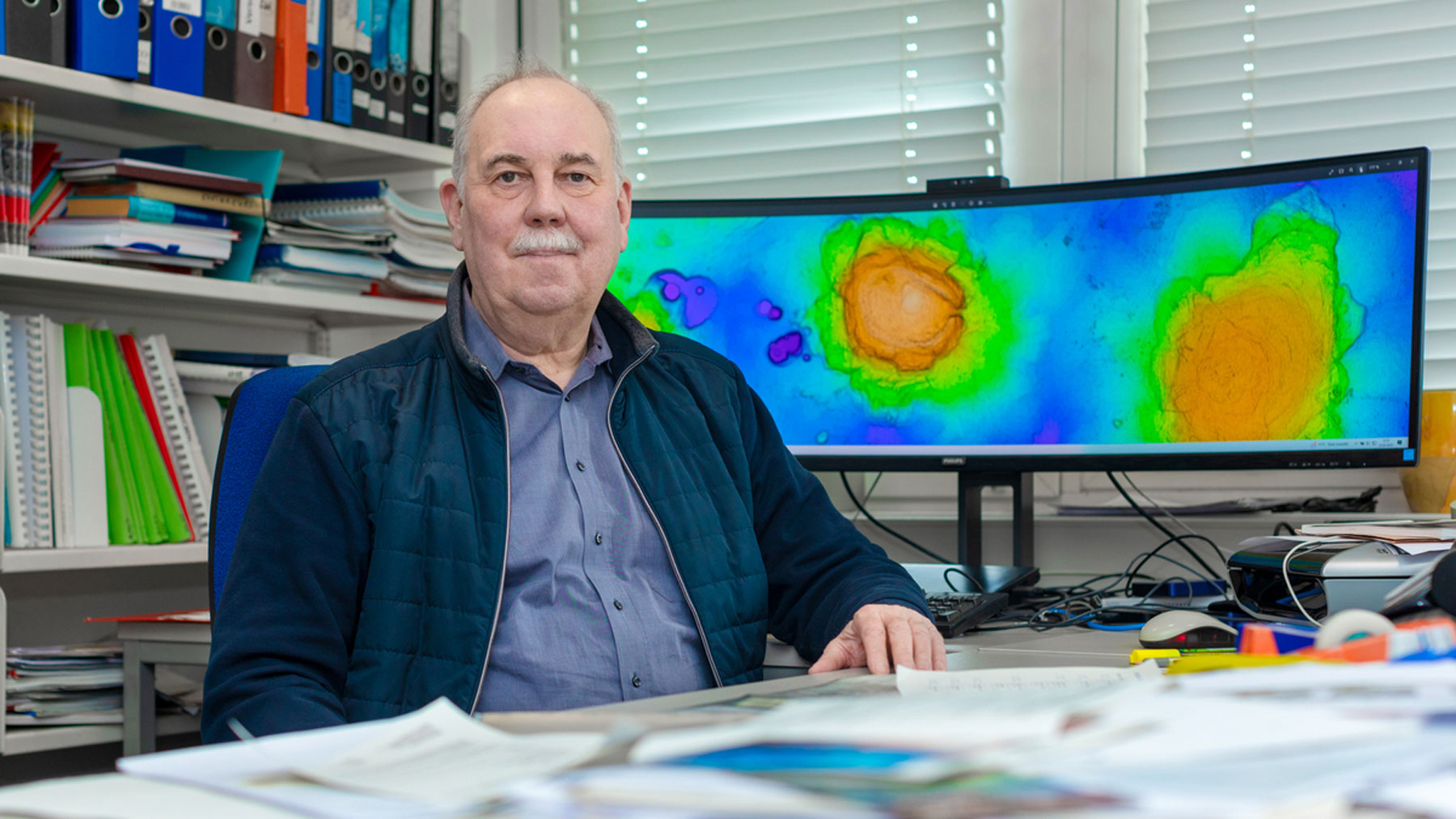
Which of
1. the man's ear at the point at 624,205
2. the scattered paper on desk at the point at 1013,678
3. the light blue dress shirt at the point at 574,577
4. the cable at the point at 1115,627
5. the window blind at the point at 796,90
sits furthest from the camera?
the window blind at the point at 796,90

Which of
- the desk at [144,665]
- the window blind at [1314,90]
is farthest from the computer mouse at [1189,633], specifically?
the desk at [144,665]

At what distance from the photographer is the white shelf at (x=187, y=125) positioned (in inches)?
70.4

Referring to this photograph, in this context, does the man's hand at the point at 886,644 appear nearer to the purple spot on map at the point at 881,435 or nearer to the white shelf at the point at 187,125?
the purple spot on map at the point at 881,435

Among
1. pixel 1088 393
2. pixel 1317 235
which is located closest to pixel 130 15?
pixel 1088 393

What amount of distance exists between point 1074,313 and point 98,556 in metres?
1.37

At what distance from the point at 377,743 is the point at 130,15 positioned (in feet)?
5.44

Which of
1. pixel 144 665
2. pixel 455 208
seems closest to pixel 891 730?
pixel 455 208

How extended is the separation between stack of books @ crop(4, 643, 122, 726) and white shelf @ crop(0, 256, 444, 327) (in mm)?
511

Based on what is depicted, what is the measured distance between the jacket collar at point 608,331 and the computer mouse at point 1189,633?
60 cm

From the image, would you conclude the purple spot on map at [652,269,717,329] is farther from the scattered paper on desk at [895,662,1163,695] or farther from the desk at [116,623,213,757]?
the scattered paper on desk at [895,662,1163,695]

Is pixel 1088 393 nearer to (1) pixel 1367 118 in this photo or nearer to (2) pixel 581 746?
(1) pixel 1367 118

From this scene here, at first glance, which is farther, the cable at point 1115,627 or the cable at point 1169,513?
the cable at point 1169,513

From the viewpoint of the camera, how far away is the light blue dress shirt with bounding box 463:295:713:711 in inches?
48.7

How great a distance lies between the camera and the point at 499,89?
145 centimetres
